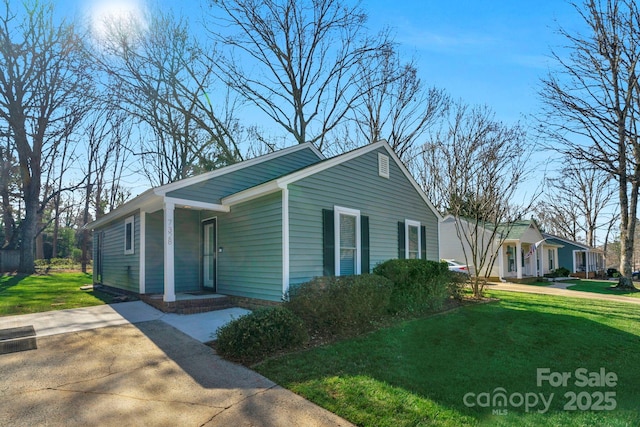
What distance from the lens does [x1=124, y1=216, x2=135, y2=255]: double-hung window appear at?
1138 cm

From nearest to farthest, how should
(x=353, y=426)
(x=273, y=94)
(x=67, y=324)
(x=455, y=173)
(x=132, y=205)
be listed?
(x=353, y=426), (x=67, y=324), (x=132, y=205), (x=455, y=173), (x=273, y=94)

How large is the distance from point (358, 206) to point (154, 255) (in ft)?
20.0

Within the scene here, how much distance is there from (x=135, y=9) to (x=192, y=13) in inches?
98.7

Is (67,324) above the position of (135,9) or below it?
below

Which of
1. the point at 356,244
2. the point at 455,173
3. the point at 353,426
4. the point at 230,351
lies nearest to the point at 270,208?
the point at 356,244

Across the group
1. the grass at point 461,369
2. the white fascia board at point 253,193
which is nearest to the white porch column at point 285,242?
the white fascia board at point 253,193

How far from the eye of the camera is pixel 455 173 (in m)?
13.6

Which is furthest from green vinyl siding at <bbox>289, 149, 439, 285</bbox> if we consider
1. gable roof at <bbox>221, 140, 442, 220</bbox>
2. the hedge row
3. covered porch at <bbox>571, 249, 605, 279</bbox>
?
covered porch at <bbox>571, 249, 605, 279</bbox>

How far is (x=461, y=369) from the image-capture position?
501 cm

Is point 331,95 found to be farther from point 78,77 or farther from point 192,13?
point 78,77

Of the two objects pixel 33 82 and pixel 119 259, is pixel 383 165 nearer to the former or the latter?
pixel 119 259

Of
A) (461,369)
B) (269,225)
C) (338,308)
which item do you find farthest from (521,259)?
(461,369)

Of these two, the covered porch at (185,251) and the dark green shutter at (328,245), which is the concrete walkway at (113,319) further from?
the dark green shutter at (328,245)

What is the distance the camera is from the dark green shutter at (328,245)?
899 cm
